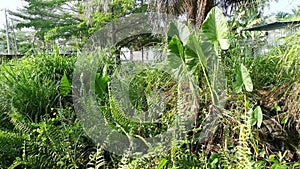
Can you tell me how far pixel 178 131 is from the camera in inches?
49.9

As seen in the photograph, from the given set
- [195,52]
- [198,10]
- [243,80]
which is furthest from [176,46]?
[198,10]

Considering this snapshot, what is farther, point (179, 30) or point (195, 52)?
point (179, 30)

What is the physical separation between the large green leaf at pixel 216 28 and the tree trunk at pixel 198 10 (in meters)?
0.49

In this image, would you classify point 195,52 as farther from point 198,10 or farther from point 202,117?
point 198,10

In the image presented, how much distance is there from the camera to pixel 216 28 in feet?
4.43

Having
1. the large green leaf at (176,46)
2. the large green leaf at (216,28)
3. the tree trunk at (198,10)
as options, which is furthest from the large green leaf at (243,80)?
the tree trunk at (198,10)

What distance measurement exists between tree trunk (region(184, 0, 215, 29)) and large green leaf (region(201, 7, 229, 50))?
0.49 meters

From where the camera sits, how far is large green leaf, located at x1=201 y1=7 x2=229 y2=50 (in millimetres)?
1329

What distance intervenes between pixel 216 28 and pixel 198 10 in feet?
1.93

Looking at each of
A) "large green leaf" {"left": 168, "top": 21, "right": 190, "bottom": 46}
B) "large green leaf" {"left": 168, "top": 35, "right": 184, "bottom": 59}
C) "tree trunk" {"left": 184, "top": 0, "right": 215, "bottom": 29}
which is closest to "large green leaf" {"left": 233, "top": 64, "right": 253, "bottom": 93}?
"large green leaf" {"left": 168, "top": 35, "right": 184, "bottom": 59}

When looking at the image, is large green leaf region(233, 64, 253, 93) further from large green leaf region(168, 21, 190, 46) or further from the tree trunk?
the tree trunk

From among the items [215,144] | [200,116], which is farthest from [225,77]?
[215,144]

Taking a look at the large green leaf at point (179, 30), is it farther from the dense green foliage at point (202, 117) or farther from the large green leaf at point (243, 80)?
the large green leaf at point (243, 80)

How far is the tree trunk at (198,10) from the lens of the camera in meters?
1.83
